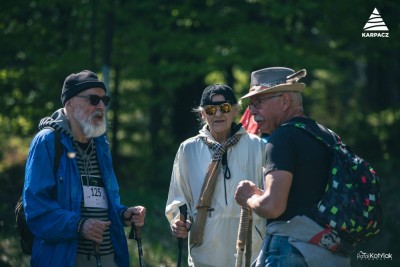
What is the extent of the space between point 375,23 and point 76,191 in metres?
10.3

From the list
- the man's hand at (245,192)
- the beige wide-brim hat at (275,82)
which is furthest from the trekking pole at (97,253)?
the beige wide-brim hat at (275,82)

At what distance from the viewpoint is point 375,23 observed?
554 inches

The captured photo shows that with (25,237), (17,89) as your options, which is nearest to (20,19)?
(17,89)

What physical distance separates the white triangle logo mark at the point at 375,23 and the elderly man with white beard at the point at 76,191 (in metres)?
9.59

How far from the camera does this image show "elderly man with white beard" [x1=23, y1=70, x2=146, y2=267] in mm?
4875

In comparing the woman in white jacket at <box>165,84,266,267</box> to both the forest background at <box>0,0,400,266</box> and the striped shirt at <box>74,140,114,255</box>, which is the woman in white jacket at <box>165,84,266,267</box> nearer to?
the striped shirt at <box>74,140,114,255</box>

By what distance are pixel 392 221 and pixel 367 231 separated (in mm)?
7259

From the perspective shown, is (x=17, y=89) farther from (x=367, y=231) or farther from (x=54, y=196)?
(x=367, y=231)

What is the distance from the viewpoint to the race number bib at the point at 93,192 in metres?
5.14

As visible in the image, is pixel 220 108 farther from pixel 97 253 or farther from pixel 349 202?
pixel 349 202

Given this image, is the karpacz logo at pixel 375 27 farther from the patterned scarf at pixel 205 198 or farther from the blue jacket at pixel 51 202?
the blue jacket at pixel 51 202

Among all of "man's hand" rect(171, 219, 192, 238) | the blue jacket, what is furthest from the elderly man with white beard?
"man's hand" rect(171, 219, 192, 238)

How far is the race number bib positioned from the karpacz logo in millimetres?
9804

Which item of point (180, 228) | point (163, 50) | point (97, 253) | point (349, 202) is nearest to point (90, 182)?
point (97, 253)
